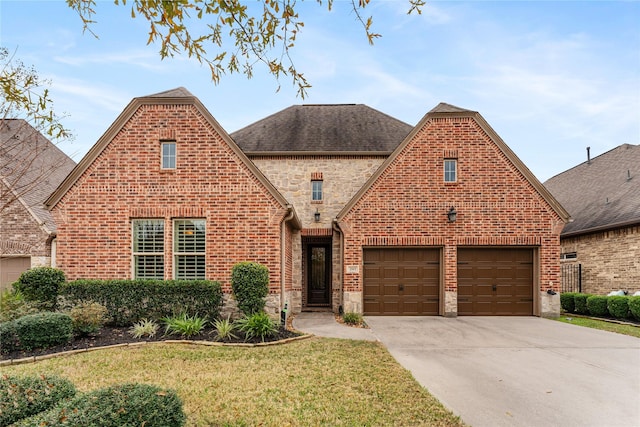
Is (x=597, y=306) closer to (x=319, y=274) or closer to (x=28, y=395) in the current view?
(x=319, y=274)

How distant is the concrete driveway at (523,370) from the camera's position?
4695 mm

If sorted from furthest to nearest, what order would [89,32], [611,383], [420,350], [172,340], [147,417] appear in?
[172,340] → [420,350] → [611,383] → [89,32] → [147,417]

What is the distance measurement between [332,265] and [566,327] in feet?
26.1

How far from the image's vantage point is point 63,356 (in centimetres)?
738

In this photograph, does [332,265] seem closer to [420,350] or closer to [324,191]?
[324,191]

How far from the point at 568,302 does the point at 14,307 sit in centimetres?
1869

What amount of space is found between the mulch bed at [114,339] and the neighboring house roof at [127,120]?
362 cm

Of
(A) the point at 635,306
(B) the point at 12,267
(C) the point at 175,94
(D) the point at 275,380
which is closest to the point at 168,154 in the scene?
(C) the point at 175,94

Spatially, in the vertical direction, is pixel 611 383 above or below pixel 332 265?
below

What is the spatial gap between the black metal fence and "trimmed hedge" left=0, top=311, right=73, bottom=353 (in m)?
18.7

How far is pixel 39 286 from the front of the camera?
964 centimetres

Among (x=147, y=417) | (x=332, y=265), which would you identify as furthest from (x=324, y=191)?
(x=147, y=417)

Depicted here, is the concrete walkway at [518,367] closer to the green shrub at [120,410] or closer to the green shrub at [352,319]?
the green shrub at [352,319]

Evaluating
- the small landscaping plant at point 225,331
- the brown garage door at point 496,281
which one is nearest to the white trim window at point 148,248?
the small landscaping plant at point 225,331
